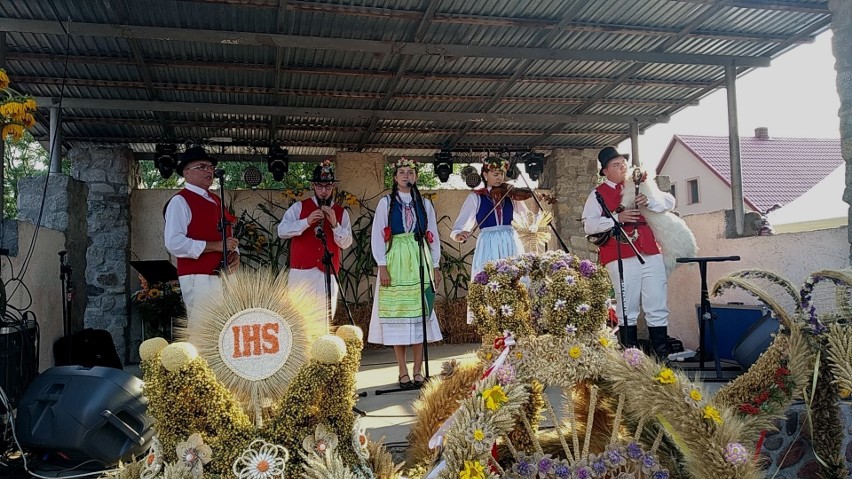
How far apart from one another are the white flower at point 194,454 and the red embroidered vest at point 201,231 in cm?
213

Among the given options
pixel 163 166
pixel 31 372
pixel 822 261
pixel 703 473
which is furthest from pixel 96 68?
pixel 822 261

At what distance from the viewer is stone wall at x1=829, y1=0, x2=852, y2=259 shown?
3.41m

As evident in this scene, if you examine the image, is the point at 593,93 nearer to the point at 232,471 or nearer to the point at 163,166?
the point at 163,166

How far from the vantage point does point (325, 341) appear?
176 centimetres

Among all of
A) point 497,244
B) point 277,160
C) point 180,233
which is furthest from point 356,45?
point 277,160

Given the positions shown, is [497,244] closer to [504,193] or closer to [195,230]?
[504,193]

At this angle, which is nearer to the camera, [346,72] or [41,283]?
[41,283]

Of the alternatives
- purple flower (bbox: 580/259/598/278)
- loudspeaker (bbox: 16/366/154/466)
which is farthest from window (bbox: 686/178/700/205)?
loudspeaker (bbox: 16/366/154/466)

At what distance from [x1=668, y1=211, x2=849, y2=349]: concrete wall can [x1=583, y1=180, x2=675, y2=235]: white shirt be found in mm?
741

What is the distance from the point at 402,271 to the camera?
429cm

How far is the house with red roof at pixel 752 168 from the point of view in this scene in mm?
19141

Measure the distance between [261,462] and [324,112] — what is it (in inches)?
196

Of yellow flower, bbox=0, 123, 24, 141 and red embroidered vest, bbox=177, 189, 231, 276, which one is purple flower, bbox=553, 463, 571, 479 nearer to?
red embroidered vest, bbox=177, 189, 231, 276

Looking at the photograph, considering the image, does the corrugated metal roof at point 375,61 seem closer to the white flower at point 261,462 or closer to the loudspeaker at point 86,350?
the loudspeaker at point 86,350
